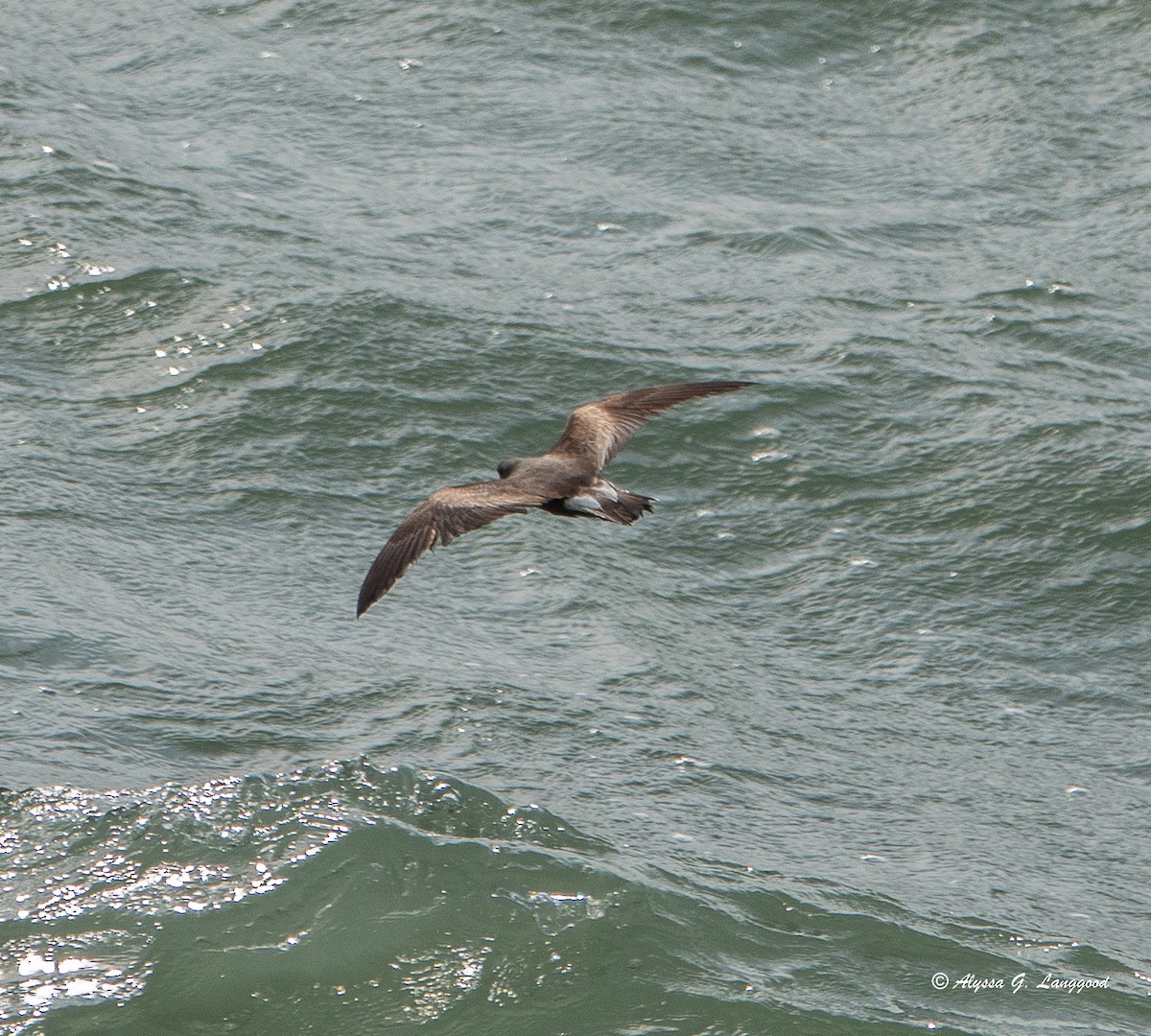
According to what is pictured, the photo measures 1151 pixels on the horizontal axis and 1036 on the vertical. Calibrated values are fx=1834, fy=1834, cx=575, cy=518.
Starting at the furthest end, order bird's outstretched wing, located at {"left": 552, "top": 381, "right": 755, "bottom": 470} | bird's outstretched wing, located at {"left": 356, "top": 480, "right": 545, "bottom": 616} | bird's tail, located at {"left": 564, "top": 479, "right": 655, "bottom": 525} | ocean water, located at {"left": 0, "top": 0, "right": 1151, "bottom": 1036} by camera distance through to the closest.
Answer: bird's outstretched wing, located at {"left": 552, "top": 381, "right": 755, "bottom": 470} → ocean water, located at {"left": 0, "top": 0, "right": 1151, "bottom": 1036} → bird's tail, located at {"left": 564, "top": 479, "right": 655, "bottom": 525} → bird's outstretched wing, located at {"left": 356, "top": 480, "right": 545, "bottom": 616}

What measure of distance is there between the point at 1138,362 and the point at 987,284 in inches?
42.8

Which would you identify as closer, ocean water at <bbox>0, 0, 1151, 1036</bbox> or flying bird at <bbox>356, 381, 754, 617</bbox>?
flying bird at <bbox>356, 381, 754, 617</bbox>

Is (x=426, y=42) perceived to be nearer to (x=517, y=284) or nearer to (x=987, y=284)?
(x=517, y=284)

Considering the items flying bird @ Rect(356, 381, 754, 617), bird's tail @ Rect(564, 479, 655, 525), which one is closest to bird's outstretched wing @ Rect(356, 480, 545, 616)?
flying bird @ Rect(356, 381, 754, 617)

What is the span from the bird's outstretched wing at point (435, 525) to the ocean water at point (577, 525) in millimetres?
1563

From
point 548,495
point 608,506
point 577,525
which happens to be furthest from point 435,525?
point 577,525

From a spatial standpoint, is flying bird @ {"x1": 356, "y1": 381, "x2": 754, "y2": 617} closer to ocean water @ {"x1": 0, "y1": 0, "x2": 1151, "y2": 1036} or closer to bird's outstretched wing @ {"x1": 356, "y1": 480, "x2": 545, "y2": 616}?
bird's outstretched wing @ {"x1": 356, "y1": 480, "x2": 545, "y2": 616}

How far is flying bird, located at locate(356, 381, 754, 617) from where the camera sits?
6.14 meters

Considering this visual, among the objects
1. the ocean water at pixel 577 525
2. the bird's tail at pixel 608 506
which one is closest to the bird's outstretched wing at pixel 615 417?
the bird's tail at pixel 608 506

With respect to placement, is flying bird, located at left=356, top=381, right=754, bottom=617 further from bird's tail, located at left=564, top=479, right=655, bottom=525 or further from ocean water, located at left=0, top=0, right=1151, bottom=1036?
ocean water, located at left=0, top=0, right=1151, bottom=1036

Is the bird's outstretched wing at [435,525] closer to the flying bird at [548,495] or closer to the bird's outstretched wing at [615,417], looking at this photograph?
the flying bird at [548,495]

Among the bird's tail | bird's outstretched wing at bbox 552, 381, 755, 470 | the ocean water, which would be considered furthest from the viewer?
bird's outstretched wing at bbox 552, 381, 755, 470

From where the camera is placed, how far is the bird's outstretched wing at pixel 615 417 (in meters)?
7.12

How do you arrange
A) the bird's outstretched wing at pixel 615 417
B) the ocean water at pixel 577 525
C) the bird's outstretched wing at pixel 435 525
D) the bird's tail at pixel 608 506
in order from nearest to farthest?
1. the bird's outstretched wing at pixel 435 525
2. the bird's tail at pixel 608 506
3. the ocean water at pixel 577 525
4. the bird's outstretched wing at pixel 615 417
